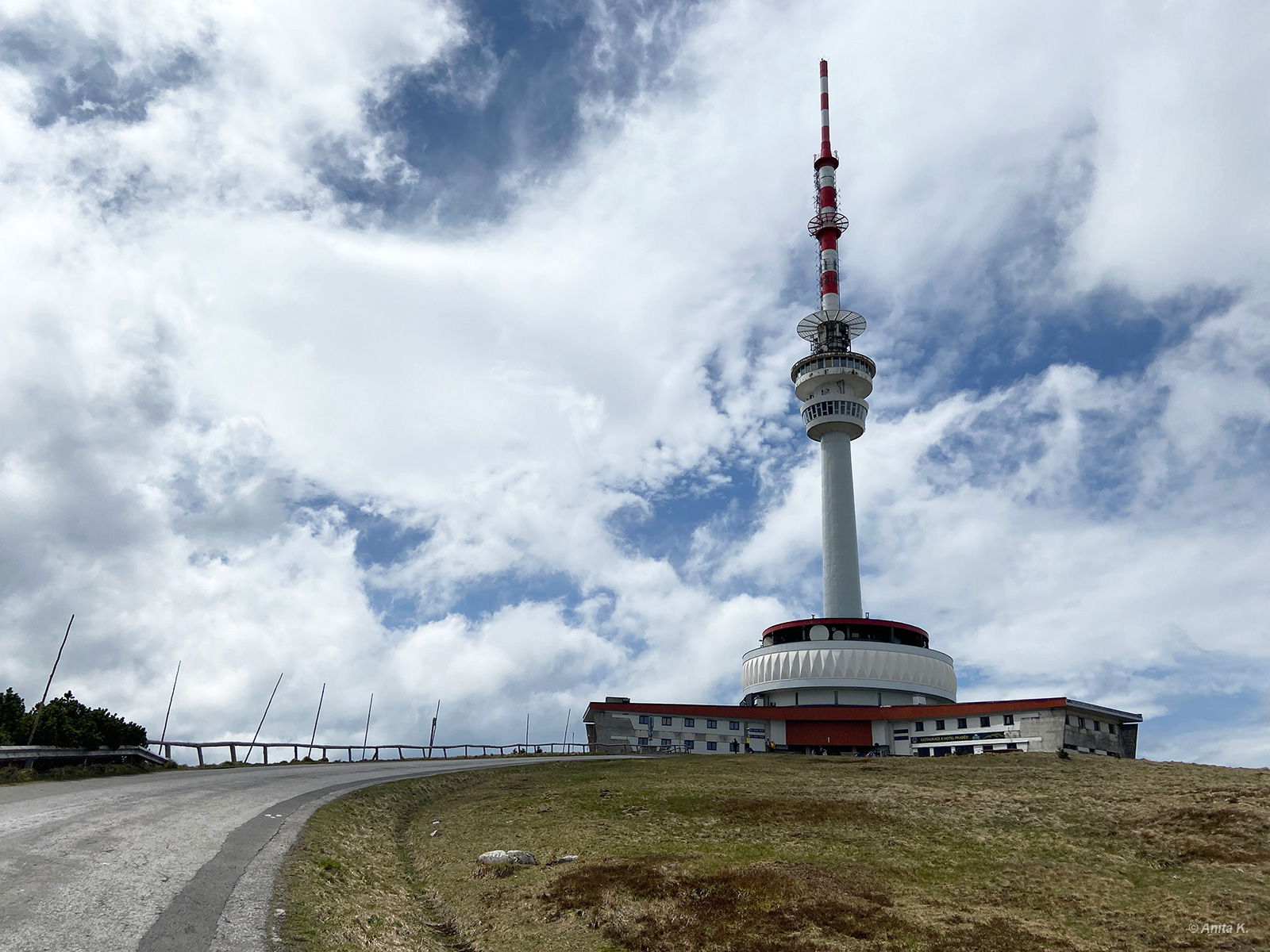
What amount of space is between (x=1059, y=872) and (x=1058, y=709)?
47.0 meters

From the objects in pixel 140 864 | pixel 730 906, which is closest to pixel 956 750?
pixel 730 906

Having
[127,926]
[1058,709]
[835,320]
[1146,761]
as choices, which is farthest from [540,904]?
[835,320]

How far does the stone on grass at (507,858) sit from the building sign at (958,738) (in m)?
56.6

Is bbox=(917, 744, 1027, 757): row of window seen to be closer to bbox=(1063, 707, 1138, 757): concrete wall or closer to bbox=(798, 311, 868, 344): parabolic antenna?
bbox=(1063, 707, 1138, 757): concrete wall

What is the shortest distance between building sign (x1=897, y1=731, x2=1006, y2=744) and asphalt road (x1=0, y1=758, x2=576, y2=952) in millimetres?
58405

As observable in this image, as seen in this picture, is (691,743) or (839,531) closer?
(691,743)

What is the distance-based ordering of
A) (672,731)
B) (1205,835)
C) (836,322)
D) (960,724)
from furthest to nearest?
(836,322)
(672,731)
(960,724)
(1205,835)

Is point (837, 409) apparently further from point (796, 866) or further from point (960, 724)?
point (796, 866)

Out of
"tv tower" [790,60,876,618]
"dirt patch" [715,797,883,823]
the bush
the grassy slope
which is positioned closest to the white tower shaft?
"tv tower" [790,60,876,618]

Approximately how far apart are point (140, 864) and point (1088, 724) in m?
69.5

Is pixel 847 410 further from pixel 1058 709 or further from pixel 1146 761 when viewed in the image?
pixel 1146 761

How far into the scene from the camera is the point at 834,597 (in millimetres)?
94000

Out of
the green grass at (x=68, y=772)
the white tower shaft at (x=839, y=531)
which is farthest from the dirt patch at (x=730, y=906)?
the white tower shaft at (x=839, y=531)

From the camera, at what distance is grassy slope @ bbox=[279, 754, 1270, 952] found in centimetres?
1777
